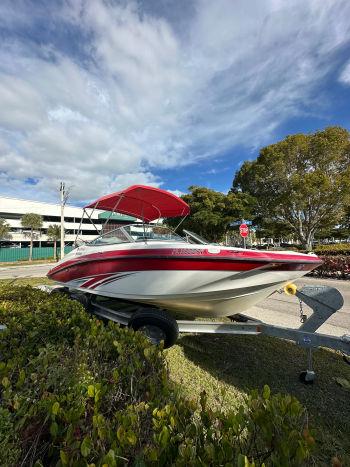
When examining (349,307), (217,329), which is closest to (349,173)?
(349,307)

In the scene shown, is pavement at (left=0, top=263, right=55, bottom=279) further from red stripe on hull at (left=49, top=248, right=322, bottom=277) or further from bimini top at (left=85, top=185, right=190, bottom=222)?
red stripe on hull at (left=49, top=248, right=322, bottom=277)

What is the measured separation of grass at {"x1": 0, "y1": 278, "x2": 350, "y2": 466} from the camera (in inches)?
93.0

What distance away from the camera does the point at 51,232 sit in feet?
137

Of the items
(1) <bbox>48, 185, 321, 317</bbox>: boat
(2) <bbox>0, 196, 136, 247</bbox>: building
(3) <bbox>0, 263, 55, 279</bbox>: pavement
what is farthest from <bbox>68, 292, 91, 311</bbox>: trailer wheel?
(2) <bbox>0, 196, 136, 247</bbox>: building

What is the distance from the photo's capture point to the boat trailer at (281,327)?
300cm

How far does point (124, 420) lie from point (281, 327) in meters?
2.69

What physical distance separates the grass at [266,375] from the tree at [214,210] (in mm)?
24641

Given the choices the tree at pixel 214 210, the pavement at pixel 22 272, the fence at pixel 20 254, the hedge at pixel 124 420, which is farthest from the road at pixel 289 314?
the fence at pixel 20 254

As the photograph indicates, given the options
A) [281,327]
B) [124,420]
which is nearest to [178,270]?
[281,327]

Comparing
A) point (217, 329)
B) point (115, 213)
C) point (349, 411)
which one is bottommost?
point (349, 411)

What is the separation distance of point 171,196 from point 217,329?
A: 9.31 ft

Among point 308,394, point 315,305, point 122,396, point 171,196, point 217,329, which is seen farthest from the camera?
point 171,196

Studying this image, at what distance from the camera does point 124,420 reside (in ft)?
3.89

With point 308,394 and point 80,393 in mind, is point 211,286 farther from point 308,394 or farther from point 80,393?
point 80,393
